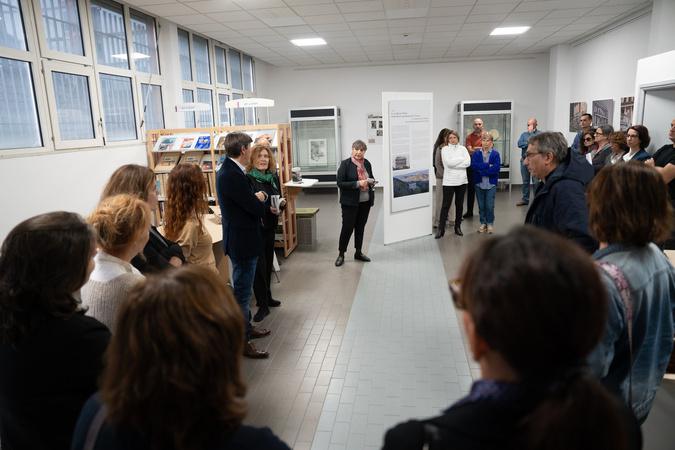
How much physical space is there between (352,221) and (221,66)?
5437 mm

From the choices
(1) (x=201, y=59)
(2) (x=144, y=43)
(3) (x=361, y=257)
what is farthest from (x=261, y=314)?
(1) (x=201, y=59)

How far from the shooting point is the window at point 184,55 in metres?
7.45

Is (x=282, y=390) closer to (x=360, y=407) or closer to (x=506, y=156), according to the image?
(x=360, y=407)

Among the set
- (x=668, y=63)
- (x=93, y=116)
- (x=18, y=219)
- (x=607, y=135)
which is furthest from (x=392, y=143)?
(x=18, y=219)

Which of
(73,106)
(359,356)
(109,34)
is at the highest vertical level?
(109,34)

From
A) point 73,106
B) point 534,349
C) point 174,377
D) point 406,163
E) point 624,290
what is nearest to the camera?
point 534,349

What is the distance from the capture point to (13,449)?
46.3 inches

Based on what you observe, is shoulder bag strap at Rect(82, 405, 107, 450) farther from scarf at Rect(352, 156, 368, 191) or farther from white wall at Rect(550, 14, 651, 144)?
white wall at Rect(550, 14, 651, 144)

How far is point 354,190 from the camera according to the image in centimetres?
532

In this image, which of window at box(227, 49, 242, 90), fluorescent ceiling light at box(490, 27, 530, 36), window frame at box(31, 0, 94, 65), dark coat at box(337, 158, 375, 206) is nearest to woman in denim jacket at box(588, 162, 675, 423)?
dark coat at box(337, 158, 375, 206)

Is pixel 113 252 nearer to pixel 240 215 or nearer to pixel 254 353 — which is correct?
pixel 240 215

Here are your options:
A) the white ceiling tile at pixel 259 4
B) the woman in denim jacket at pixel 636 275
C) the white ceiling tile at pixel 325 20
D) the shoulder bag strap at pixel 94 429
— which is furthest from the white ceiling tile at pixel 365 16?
the shoulder bag strap at pixel 94 429

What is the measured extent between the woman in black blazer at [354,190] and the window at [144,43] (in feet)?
11.0

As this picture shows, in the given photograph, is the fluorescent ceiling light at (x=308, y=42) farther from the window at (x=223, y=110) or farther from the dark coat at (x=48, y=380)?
the dark coat at (x=48, y=380)
